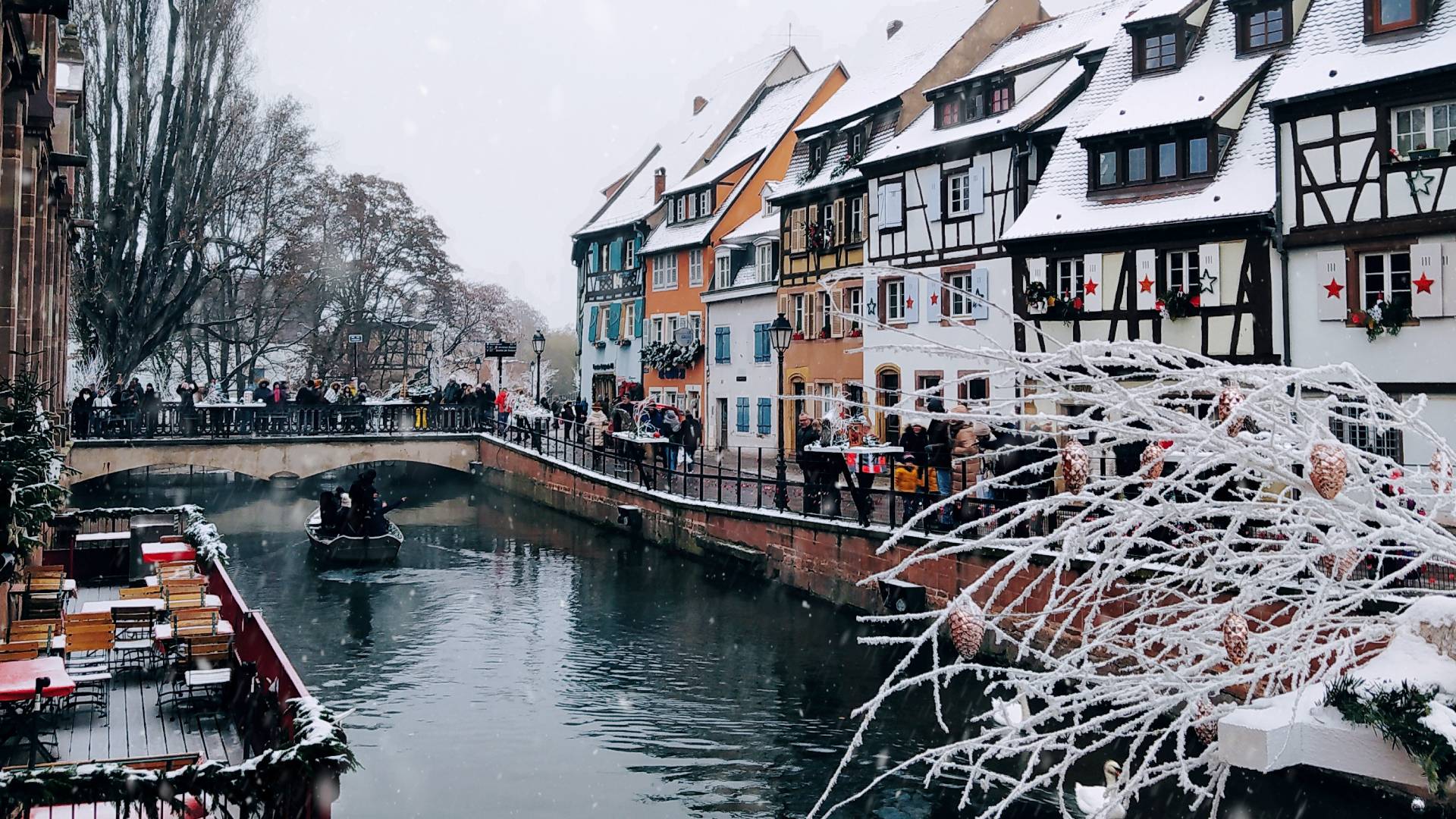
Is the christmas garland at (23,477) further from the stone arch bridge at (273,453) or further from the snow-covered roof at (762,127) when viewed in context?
the snow-covered roof at (762,127)

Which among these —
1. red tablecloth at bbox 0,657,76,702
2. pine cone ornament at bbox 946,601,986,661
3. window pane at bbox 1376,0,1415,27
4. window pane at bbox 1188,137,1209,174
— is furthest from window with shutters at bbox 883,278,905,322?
pine cone ornament at bbox 946,601,986,661

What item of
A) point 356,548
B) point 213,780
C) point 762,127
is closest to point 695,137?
point 762,127

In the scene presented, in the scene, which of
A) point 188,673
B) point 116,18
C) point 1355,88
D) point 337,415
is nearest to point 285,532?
point 337,415

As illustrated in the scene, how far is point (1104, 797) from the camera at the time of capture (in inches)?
209

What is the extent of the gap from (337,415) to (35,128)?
22408mm

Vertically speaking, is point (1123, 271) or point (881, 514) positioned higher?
point (1123, 271)

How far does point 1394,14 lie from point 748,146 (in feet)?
82.1

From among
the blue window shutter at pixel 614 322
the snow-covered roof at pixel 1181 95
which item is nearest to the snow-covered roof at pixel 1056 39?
the snow-covered roof at pixel 1181 95

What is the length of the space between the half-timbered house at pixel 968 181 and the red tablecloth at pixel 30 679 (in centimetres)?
1684

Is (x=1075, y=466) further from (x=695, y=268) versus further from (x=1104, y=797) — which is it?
(x=695, y=268)

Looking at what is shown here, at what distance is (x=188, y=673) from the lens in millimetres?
11109

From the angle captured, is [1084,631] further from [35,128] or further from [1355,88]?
[1355,88]

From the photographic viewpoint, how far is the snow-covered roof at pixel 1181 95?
21547 millimetres

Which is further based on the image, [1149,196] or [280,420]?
[280,420]
